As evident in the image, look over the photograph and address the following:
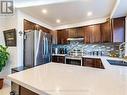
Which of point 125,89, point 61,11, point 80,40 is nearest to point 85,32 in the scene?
point 80,40

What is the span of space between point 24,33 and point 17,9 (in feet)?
2.61

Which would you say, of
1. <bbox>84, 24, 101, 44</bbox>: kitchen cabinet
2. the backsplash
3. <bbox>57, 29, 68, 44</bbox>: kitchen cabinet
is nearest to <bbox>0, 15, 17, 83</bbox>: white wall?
<bbox>57, 29, 68, 44</bbox>: kitchen cabinet

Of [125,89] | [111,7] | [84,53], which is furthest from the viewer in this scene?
[84,53]

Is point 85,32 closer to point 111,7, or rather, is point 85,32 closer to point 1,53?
point 111,7

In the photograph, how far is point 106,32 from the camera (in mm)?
4688

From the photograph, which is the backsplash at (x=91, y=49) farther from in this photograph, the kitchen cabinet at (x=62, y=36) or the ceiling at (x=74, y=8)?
the ceiling at (x=74, y=8)

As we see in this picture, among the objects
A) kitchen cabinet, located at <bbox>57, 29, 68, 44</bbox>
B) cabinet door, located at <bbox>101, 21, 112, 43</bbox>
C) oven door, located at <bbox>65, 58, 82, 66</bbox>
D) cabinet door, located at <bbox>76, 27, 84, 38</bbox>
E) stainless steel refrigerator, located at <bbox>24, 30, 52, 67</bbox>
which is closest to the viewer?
stainless steel refrigerator, located at <bbox>24, 30, 52, 67</bbox>

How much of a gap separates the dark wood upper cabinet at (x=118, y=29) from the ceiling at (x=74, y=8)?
0.99 ft

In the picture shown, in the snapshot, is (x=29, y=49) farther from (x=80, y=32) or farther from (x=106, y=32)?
(x=106, y=32)

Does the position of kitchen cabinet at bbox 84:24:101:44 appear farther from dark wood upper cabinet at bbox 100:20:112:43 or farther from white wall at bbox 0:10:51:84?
white wall at bbox 0:10:51:84

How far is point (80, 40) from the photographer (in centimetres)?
552

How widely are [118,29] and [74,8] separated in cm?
162

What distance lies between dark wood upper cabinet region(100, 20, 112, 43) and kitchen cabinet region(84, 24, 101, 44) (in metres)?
0.16

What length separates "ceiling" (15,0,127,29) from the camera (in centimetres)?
355
